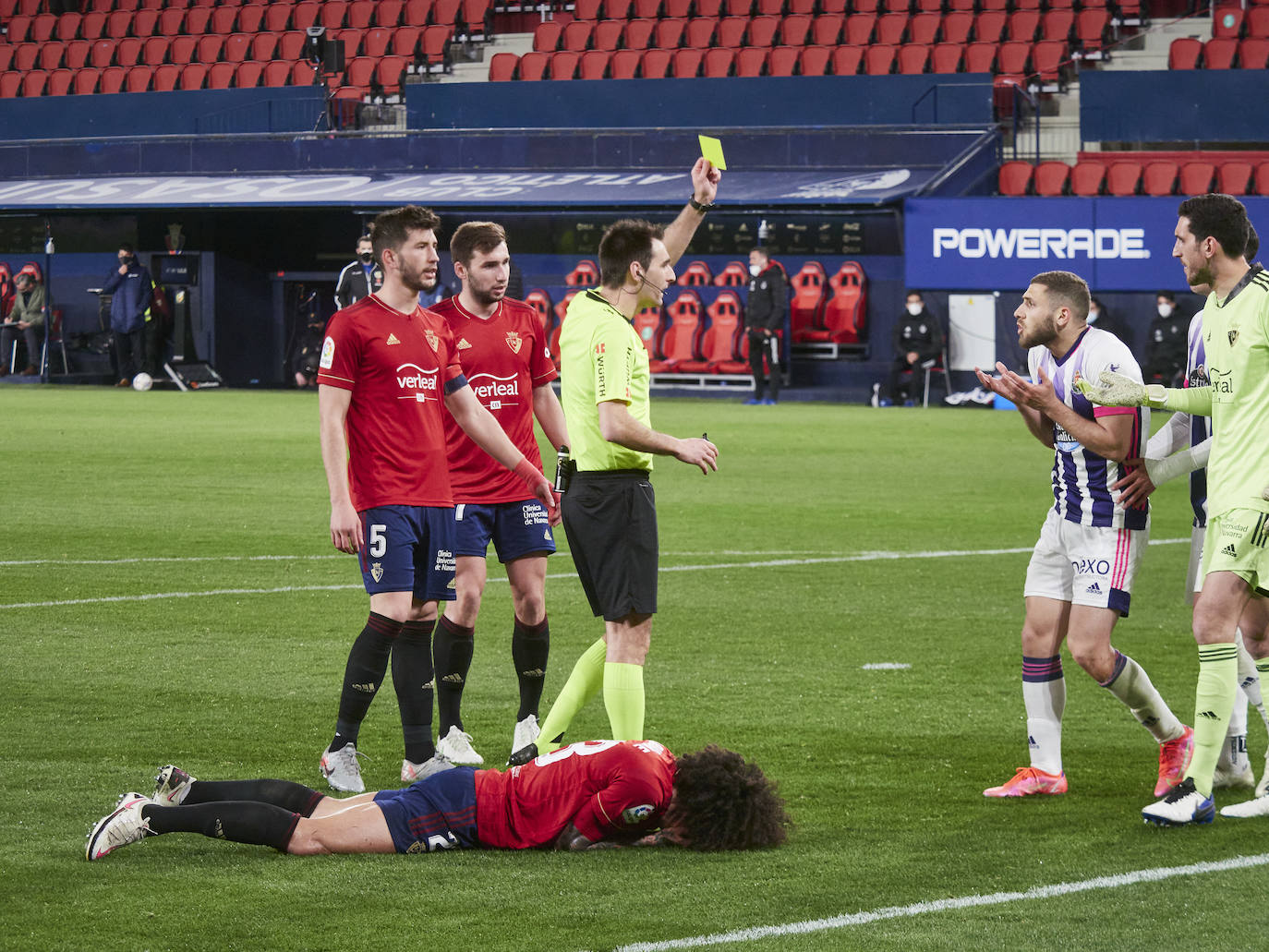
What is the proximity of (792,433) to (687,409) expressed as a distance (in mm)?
3503

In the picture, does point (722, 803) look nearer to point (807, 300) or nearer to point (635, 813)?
point (635, 813)

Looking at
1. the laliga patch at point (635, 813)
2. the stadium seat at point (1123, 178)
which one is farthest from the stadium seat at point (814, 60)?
the laliga patch at point (635, 813)

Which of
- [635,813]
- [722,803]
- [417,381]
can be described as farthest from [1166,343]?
[635,813]

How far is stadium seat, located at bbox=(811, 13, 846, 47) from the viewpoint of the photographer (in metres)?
31.2

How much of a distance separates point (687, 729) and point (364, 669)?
56.4 inches

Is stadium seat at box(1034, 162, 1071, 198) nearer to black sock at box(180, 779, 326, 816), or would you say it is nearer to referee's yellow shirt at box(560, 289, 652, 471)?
referee's yellow shirt at box(560, 289, 652, 471)

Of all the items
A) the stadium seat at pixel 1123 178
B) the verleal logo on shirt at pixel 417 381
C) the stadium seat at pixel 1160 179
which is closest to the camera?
the verleal logo on shirt at pixel 417 381

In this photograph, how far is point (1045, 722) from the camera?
6.24m

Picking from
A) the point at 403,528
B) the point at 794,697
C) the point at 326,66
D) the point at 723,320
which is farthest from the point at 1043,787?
the point at 326,66

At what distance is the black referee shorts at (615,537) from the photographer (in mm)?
6195

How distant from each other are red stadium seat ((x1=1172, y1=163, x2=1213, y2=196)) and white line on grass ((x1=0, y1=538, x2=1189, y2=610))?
1387 cm

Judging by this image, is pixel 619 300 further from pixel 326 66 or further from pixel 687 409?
pixel 326 66

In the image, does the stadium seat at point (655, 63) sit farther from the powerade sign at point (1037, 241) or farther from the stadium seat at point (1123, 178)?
the stadium seat at point (1123, 178)

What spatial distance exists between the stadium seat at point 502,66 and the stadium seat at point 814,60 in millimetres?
5219
